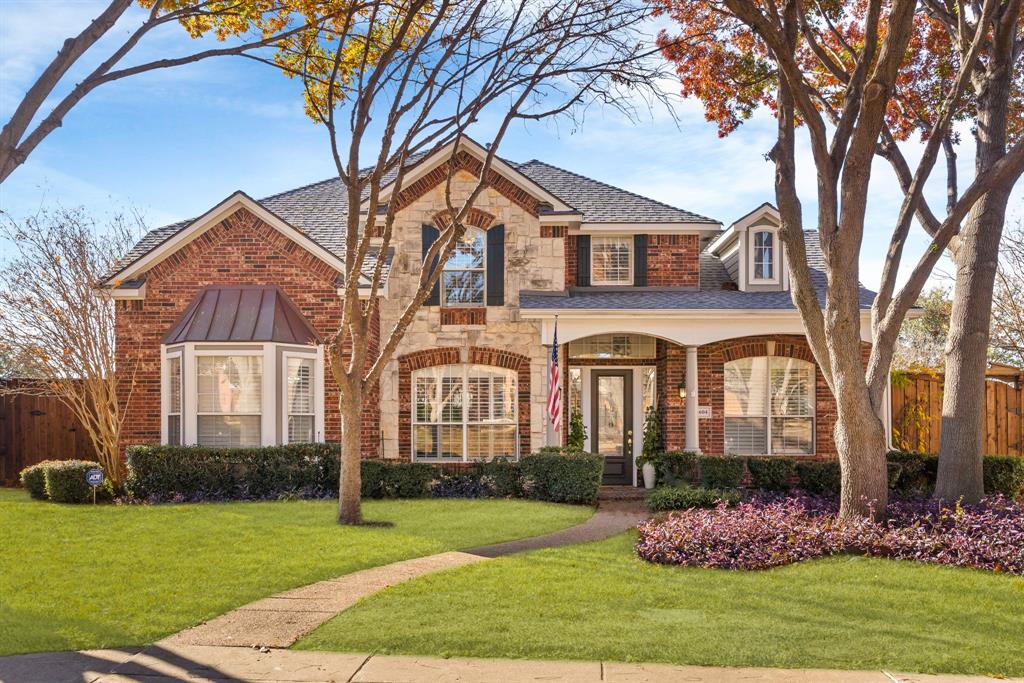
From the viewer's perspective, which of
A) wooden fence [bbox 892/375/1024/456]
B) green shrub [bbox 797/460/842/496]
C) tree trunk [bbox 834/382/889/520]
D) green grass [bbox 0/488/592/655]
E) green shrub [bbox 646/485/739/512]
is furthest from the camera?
wooden fence [bbox 892/375/1024/456]

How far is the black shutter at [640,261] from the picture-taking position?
62.8ft

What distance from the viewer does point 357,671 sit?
605 centimetres

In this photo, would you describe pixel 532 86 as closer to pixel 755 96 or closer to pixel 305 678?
pixel 755 96

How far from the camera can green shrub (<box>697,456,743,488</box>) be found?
16.4m

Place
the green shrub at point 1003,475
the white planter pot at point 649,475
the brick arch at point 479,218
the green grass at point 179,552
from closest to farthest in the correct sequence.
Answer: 1. the green grass at point 179,552
2. the green shrub at point 1003,475
3. the white planter pot at point 649,475
4. the brick arch at point 479,218

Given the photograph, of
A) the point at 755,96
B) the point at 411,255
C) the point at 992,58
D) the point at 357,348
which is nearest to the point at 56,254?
the point at 411,255

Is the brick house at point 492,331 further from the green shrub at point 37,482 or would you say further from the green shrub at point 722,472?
the green shrub at point 37,482

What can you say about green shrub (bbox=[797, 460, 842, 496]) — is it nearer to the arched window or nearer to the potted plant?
the potted plant

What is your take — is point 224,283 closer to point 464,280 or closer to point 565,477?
point 464,280

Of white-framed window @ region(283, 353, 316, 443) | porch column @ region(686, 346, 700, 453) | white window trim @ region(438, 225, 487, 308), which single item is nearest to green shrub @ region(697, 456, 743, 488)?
porch column @ region(686, 346, 700, 453)

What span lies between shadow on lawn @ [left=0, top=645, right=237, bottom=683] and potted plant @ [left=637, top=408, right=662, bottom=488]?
1174 centimetres

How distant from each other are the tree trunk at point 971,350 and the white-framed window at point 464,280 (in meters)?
8.66

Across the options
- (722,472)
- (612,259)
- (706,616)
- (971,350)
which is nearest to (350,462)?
(706,616)

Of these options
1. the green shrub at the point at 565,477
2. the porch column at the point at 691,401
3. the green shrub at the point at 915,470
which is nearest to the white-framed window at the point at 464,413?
the green shrub at the point at 565,477
